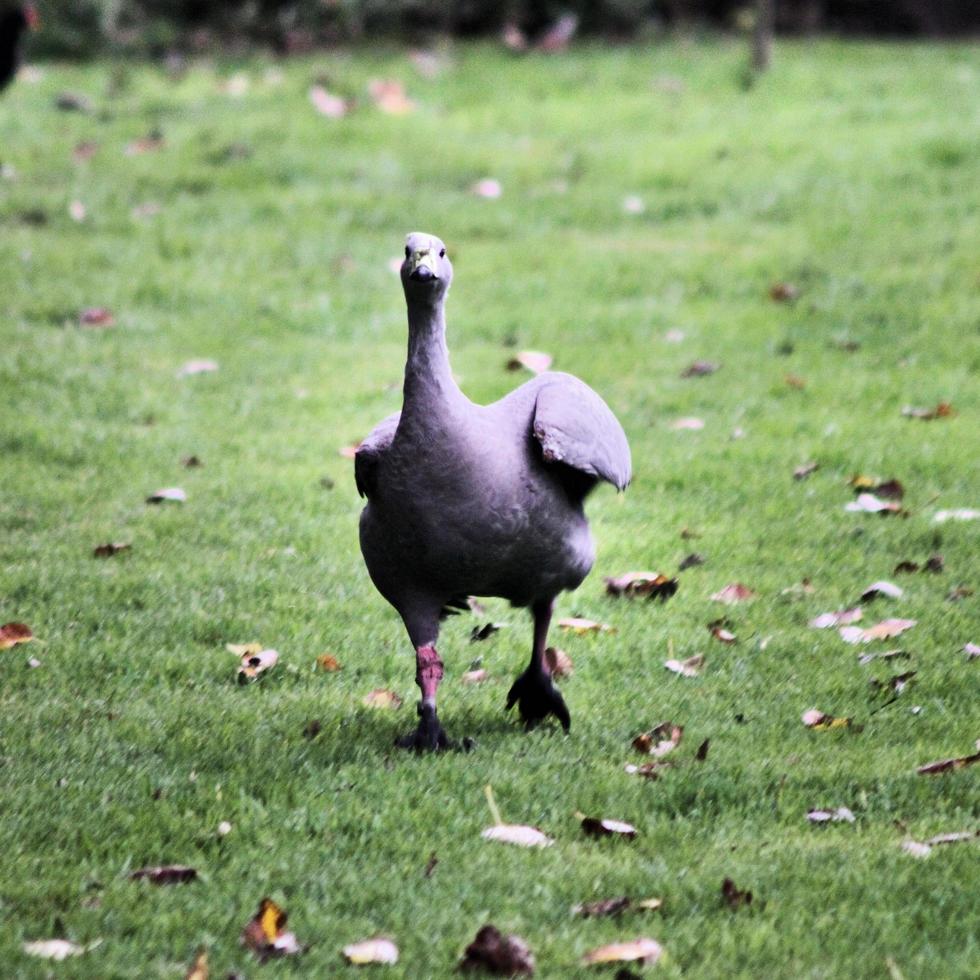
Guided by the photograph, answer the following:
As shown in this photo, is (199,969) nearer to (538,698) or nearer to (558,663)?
(538,698)

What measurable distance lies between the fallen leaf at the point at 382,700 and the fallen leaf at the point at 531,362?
3462 millimetres

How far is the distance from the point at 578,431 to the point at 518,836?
1.13m

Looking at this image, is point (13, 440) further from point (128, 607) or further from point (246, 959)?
point (246, 959)

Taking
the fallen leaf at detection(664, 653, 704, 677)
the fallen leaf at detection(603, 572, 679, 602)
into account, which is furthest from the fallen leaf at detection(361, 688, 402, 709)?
the fallen leaf at detection(603, 572, 679, 602)

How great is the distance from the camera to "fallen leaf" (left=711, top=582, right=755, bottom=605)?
19.4 ft

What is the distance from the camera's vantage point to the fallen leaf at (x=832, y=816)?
13.7 ft

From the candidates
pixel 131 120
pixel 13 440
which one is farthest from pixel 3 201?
pixel 13 440

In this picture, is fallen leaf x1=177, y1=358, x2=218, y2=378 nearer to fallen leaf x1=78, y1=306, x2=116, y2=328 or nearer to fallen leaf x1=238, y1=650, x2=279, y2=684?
fallen leaf x1=78, y1=306, x2=116, y2=328

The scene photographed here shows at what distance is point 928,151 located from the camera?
11.9m

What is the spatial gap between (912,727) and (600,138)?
8674mm

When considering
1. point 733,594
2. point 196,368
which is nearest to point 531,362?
point 196,368

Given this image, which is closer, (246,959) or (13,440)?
(246,959)

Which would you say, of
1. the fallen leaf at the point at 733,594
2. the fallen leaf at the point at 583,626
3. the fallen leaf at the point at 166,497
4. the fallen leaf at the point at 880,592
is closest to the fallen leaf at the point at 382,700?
the fallen leaf at the point at 583,626

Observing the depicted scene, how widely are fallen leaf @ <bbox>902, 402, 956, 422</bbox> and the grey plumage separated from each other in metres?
3.51
